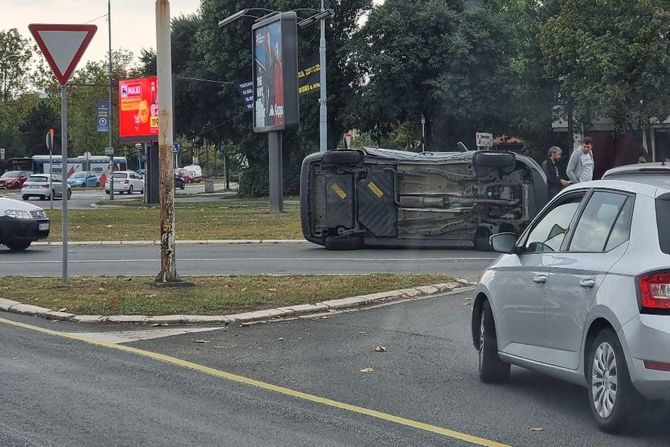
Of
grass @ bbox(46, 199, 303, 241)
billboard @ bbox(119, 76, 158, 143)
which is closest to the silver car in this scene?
grass @ bbox(46, 199, 303, 241)

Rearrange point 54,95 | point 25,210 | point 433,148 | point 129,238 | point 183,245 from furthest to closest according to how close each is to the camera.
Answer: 1. point 54,95
2. point 433,148
3. point 129,238
4. point 183,245
5. point 25,210

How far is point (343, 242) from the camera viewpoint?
21.8 metres

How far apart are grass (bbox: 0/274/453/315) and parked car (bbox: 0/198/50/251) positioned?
6488 millimetres

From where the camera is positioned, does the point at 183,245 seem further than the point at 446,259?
Yes

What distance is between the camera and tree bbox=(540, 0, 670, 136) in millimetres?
44781

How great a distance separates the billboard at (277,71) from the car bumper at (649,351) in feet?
94.5

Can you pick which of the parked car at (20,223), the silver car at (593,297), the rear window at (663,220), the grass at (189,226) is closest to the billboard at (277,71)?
the grass at (189,226)

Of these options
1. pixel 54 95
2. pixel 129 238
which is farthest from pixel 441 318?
pixel 54 95

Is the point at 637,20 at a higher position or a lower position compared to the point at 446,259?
higher

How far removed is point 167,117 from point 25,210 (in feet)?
31.7

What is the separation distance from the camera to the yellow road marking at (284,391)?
6645 mm

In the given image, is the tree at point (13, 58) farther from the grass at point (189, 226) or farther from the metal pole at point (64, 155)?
the metal pole at point (64, 155)

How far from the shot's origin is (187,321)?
454 inches

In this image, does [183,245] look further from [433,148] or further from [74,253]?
[433,148]
